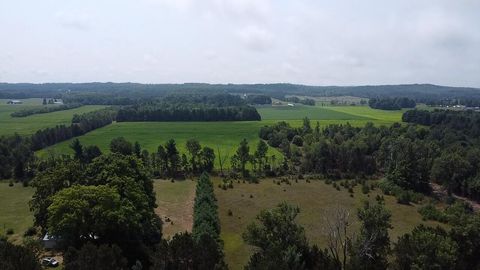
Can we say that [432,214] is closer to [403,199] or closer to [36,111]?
[403,199]

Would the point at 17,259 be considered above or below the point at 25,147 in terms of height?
above

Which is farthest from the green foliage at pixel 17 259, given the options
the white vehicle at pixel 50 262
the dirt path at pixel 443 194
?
the dirt path at pixel 443 194

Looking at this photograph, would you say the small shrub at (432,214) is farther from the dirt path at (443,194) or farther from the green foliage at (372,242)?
the green foliage at (372,242)

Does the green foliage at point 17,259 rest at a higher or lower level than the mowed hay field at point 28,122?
higher

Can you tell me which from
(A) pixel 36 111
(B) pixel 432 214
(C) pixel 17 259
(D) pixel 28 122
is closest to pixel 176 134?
(D) pixel 28 122

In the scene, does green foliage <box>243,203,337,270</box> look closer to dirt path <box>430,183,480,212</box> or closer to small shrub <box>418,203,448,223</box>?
small shrub <box>418,203,448,223</box>

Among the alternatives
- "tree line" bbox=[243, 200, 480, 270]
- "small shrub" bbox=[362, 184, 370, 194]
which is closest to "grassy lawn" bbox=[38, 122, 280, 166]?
"small shrub" bbox=[362, 184, 370, 194]
